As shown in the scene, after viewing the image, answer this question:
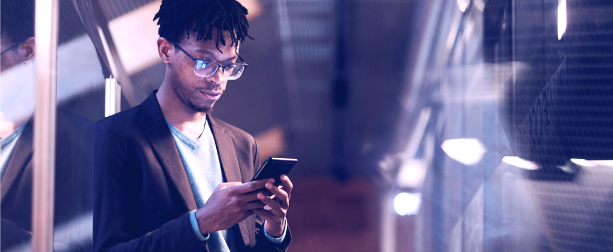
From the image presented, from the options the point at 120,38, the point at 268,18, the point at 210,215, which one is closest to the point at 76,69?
the point at 120,38

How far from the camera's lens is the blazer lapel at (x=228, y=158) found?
149 centimetres

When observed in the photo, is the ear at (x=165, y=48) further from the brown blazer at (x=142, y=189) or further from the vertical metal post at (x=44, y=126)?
the vertical metal post at (x=44, y=126)

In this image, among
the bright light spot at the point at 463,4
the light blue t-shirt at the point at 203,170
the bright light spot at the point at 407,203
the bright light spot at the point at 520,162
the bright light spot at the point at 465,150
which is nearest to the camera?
the light blue t-shirt at the point at 203,170

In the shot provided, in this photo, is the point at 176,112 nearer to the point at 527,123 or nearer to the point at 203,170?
the point at 203,170

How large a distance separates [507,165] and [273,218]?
1332 mm

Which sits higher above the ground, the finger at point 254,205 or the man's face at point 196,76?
the man's face at point 196,76

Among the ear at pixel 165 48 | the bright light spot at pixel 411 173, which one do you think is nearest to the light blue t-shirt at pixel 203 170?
the ear at pixel 165 48

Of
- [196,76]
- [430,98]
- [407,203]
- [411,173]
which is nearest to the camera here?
[196,76]

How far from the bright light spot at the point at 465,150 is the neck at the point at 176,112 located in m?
1.81

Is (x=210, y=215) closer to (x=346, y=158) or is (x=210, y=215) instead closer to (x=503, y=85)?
(x=503, y=85)

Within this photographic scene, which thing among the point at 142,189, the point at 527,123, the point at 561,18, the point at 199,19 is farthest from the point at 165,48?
the point at 527,123

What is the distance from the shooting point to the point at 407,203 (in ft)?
20.5

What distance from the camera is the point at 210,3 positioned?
1523 mm

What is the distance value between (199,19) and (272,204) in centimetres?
66
